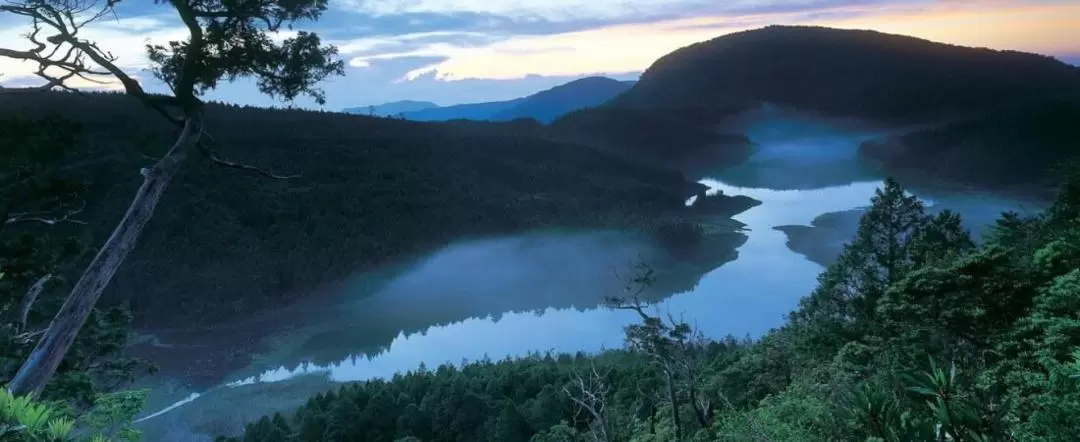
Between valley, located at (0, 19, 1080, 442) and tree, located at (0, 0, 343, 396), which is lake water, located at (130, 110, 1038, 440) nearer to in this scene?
valley, located at (0, 19, 1080, 442)

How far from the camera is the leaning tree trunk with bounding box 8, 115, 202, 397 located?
4.38m

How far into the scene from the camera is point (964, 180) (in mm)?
48406

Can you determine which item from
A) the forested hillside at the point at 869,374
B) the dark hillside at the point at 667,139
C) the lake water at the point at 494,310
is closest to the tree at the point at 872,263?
the forested hillside at the point at 869,374

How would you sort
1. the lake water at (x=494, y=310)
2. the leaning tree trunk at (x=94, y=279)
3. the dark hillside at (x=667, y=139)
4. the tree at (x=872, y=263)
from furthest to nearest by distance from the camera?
the dark hillside at (x=667, y=139) < the lake water at (x=494, y=310) < the tree at (x=872, y=263) < the leaning tree trunk at (x=94, y=279)

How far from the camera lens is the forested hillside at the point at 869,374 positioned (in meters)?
3.58

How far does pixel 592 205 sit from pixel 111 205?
37.9 metres

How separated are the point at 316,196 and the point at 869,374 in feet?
151

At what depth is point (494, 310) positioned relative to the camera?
36.6 m

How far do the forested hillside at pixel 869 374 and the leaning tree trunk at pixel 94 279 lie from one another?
200 inches

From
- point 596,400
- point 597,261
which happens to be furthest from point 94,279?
point 597,261

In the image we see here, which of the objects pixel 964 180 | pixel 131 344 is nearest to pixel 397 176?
pixel 131 344

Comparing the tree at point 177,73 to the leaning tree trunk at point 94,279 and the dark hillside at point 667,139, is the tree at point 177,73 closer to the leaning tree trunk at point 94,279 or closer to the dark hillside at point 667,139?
the leaning tree trunk at point 94,279

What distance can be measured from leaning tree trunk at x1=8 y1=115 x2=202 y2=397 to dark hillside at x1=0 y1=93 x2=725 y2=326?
82.9ft

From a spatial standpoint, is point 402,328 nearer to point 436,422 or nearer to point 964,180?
point 436,422
